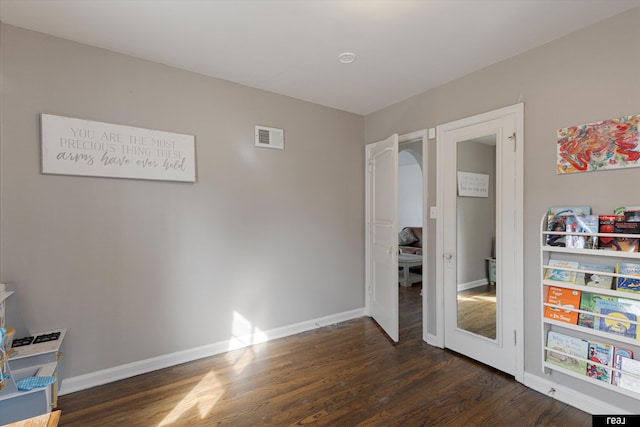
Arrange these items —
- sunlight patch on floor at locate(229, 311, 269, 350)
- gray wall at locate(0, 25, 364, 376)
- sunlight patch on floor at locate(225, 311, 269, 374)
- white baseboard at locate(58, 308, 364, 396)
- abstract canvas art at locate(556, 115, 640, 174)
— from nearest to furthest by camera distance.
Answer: abstract canvas art at locate(556, 115, 640, 174) → gray wall at locate(0, 25, 364, 376) → white baseboard at locate(58, 308, 364, 396) → sunlight patch on floor at locate(225, 311, 269, 374) → sunlight patch on floor at locate(229, 311, 269, 350)

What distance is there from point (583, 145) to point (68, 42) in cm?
369

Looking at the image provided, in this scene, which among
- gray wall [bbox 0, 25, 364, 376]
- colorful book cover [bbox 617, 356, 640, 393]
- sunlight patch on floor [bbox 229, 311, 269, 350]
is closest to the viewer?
colorful book cover [bbox 617, 356, 640, 393]

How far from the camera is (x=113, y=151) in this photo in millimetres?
2316

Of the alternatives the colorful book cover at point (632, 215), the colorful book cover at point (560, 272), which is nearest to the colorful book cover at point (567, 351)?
the colorful book cover at point (560, 272)

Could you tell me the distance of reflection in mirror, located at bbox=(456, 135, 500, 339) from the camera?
2.56m

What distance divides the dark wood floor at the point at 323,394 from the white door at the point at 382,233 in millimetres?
494

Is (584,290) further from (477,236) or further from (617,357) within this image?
(477,236)

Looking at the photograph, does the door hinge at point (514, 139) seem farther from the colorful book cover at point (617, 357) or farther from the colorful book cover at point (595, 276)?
the colorful book cover at point (617, 357)

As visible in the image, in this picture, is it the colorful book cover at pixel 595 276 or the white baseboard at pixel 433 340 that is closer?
the colorful book cover at pixel 595 276

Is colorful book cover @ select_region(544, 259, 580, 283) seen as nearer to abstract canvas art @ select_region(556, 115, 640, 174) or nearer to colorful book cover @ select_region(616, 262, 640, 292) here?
colorful book cover @ select_region(616, 262, 640, 292)

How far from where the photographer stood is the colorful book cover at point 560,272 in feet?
6.49

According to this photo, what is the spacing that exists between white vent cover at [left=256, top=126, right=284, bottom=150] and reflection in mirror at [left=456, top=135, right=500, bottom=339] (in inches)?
69.4

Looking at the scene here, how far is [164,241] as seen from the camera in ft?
8.34

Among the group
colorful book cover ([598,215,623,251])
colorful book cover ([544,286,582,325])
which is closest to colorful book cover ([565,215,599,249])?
colorful book cover ([598,215,623,251])
